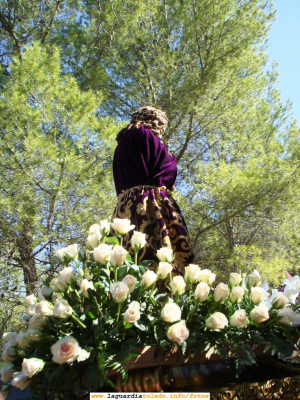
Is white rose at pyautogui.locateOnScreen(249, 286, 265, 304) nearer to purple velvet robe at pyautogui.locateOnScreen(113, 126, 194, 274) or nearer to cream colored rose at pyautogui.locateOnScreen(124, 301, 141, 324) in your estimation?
cream colored rose at pyautogui.locateOnScreen(124, 301, 141, 324)

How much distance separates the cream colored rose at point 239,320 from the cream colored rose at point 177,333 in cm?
15

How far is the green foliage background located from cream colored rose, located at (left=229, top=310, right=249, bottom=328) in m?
3.51

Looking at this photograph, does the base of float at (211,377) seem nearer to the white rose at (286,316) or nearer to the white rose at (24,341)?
the white rose at (286,316)

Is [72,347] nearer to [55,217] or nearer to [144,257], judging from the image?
[144,257]

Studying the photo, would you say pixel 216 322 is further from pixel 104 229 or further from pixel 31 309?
pixel 31 309

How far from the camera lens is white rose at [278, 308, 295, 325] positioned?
3.64ft

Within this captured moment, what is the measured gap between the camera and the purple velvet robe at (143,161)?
2.06m

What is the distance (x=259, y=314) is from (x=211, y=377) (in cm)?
22

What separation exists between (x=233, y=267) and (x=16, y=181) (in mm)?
3255

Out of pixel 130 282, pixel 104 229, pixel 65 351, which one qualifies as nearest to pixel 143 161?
pixel 104 229

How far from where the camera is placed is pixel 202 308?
4.00ft

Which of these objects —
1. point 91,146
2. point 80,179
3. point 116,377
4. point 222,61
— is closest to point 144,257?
point 116,377

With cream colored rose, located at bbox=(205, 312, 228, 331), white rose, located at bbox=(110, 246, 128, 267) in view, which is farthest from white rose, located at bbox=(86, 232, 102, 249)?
cream colored rose, located at bbox=(205, 312, 228, 331)

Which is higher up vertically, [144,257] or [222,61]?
[222,61]
